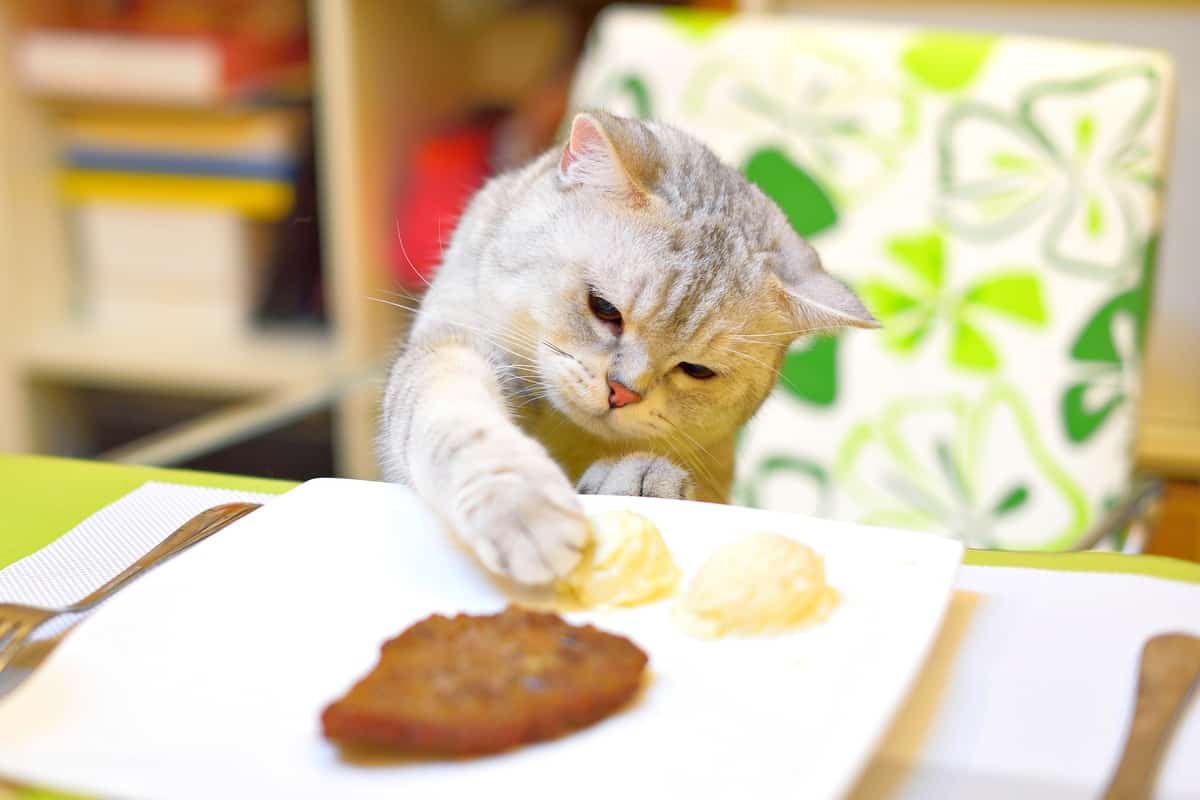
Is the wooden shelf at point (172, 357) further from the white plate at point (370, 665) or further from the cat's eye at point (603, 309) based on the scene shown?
the white plate at point (370, 665)

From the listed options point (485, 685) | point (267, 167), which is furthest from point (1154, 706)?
point (267, 167)

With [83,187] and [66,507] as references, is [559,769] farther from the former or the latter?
[83,187]

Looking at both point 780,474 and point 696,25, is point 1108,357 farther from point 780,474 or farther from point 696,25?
point 696,25

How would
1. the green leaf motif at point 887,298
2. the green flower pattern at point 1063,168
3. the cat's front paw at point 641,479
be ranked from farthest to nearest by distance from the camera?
the green leaf motif at point 887,298, the green flower pattern at point 1063,168, the cat's front paw at point 641,479

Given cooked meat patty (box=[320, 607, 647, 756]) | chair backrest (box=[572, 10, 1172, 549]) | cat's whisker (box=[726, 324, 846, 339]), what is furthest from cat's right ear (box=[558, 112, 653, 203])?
chair backrest (box=[572, 10, 1172, 549])

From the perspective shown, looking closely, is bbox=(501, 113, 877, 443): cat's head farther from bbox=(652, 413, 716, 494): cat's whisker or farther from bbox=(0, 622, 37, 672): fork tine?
bbox=(0, 622, 37, 672): fork tine

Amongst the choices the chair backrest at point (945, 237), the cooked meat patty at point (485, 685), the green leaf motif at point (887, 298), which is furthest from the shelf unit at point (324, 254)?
the cooked meat patty at point (485, 685)
